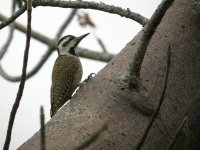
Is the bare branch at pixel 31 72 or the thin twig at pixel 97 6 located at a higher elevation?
the thin twig at pixel 97 6

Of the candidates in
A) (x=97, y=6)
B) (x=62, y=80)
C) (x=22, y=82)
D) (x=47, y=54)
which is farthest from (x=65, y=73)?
(x=22, y=82)

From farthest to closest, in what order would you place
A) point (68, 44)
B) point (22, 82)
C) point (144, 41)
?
point (68, 44), point (144, 41), point (22, 82)

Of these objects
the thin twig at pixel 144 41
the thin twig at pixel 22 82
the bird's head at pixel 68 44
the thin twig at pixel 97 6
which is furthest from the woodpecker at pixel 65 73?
the thin twig at pixel 22 82

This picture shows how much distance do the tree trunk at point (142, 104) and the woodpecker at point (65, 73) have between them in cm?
292

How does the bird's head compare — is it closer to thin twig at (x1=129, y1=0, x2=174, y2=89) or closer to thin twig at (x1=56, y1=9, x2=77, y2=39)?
thin twig at (x1=56, y1=9, x2=77, y2=39)

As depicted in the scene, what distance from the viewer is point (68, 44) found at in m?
7.10

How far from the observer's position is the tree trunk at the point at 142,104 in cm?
251

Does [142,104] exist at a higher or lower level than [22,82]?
lower

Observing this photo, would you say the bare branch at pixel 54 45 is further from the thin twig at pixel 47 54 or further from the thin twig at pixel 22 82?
the thin twig at pixel 22 82

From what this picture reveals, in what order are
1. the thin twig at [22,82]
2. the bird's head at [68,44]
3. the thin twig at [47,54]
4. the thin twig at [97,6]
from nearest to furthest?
the thin twig at [22,82] → the thin twig at [97,6] → the thin twig at [47,54] → the bird's head at [68,44]

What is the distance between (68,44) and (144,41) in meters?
4.52

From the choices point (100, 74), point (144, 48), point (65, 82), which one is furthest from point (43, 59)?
point (144, 48)

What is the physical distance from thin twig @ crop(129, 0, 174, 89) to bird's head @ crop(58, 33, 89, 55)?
4.31 meters

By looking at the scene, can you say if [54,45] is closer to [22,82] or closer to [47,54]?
[47,54]
